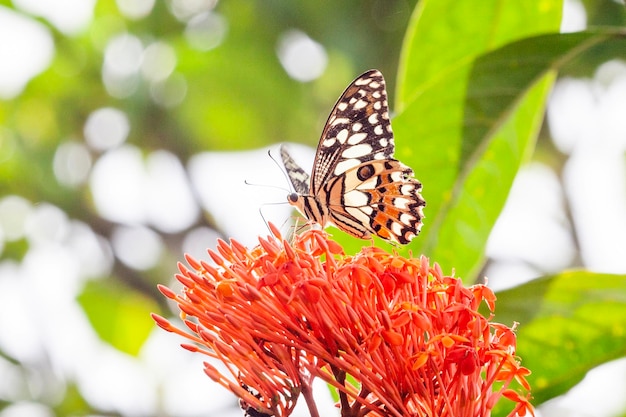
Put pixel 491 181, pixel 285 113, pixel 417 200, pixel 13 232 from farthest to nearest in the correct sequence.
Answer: pixel 13 232
pixel 285 113
pixel 491 181
pixel 417 200

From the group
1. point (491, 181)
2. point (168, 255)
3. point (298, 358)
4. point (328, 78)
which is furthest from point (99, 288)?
point (298, 358)

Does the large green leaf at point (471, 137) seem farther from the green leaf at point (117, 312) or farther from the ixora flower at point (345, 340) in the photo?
the green leaf at point (117, 312)

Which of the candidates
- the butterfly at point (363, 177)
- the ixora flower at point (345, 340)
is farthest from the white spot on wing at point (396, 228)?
the ixora flower at point (345, 340)

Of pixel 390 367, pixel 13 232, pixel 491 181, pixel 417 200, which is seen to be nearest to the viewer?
pixel 390 367

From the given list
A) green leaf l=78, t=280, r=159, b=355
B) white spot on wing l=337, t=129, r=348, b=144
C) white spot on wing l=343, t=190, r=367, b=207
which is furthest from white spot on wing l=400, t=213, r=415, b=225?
green leaf l=78, t=280, r=159, b=355

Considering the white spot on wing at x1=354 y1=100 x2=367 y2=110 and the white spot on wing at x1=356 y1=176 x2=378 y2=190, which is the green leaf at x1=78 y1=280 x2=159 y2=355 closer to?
the white spot on wing at x1=356 y1=176 x2=378 y2=190

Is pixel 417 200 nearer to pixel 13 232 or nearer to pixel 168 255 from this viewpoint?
pixel 168 255
